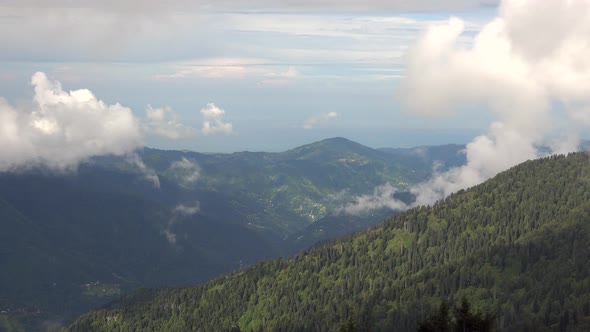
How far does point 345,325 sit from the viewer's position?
555 ft

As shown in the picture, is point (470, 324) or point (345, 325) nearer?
point (470, 324)

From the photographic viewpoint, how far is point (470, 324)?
154 m

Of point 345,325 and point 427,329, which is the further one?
point 345,325

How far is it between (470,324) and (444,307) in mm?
7362

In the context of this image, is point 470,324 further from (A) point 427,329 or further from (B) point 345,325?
(B) point 345,325

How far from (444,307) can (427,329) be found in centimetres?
709

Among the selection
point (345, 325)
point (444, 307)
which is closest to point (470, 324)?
point (444, 307)

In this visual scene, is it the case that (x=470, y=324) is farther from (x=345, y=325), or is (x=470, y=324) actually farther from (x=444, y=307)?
(x=345, y=325)

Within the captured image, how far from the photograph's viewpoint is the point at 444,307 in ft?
522

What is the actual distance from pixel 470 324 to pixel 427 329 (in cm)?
943

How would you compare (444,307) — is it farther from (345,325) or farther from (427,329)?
(345,325)

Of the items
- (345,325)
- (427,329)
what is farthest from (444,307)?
(345,325)

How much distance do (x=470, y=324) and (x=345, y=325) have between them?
30694mm
